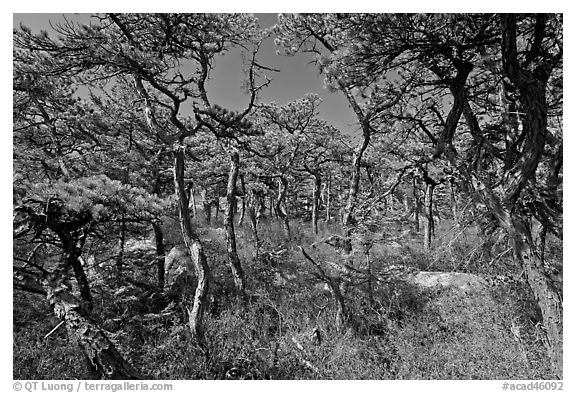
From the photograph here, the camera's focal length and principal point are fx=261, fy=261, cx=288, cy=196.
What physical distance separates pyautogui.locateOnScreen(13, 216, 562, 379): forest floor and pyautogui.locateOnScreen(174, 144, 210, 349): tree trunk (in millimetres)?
303

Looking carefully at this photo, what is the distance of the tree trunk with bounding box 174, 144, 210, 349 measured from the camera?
493cm

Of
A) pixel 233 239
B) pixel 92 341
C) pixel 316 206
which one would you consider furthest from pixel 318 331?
pixel 316 206

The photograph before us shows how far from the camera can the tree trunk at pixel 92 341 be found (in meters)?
3.07

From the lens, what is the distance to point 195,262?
17.5 feet

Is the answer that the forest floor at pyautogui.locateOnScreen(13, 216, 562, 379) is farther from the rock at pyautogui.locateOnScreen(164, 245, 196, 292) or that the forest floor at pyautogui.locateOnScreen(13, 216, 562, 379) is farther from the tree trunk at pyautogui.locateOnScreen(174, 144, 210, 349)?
the rock at pyautogui.locateOnScreen(164, 245, 196, 292)

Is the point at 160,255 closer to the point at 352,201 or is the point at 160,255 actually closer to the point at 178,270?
the point at 178,270

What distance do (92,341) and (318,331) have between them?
394 cm

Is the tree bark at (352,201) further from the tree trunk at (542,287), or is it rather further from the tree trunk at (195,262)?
the tree trunk at (195,262)

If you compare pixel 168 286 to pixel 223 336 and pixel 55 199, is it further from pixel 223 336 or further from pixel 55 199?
pixel 55 199

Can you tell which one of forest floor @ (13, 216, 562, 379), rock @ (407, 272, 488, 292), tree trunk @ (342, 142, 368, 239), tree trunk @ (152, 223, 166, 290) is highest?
tree trunk @ (342, 142, 368, 239)

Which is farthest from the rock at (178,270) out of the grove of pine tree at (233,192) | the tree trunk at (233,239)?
the tree trunk at (233,239)

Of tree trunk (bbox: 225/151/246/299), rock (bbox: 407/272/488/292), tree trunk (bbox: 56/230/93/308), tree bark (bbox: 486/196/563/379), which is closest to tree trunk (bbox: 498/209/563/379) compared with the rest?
tree bark (bbox: 486/196/563/379)

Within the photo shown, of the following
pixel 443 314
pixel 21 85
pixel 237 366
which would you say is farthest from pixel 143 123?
pixel 443 314

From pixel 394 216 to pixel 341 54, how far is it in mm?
3940
